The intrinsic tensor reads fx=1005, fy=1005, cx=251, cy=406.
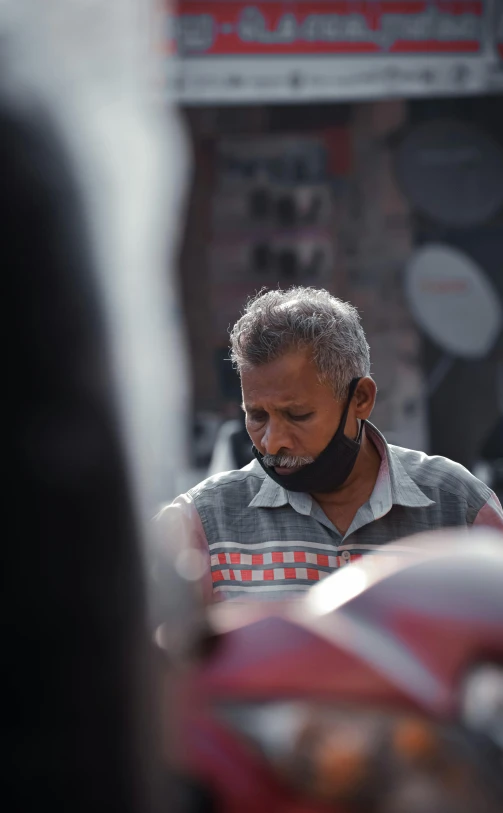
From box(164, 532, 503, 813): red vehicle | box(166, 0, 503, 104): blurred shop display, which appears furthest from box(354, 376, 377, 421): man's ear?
box(166, 0, 503, 104): blurred shop display

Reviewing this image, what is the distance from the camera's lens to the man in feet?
7.60

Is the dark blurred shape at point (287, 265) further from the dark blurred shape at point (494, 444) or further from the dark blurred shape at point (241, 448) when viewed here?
the dark blurred shape at point (494, 444)

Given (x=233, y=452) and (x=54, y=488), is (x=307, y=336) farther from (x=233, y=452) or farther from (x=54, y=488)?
(x=233, y=452)

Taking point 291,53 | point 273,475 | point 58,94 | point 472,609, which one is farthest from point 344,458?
point 291,53

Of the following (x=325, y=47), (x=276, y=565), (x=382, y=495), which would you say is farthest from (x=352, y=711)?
(x=325, y=47)

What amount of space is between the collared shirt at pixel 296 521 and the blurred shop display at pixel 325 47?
16.4 ft

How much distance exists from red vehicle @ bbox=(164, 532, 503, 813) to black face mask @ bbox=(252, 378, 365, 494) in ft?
5.30

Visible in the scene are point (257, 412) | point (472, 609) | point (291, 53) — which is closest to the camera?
point (472, 609)

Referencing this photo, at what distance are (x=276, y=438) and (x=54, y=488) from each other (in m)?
1.74

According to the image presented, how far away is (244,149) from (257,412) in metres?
5.33

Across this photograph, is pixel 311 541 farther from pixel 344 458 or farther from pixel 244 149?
pixel 244 149

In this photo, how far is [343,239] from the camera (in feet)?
24.6

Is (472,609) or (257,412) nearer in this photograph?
(472,609)

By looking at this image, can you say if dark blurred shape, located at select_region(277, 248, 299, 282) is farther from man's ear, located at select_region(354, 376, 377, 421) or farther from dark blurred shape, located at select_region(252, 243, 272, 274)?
man's ear, located at select_region(354, 376, 377, 421)
